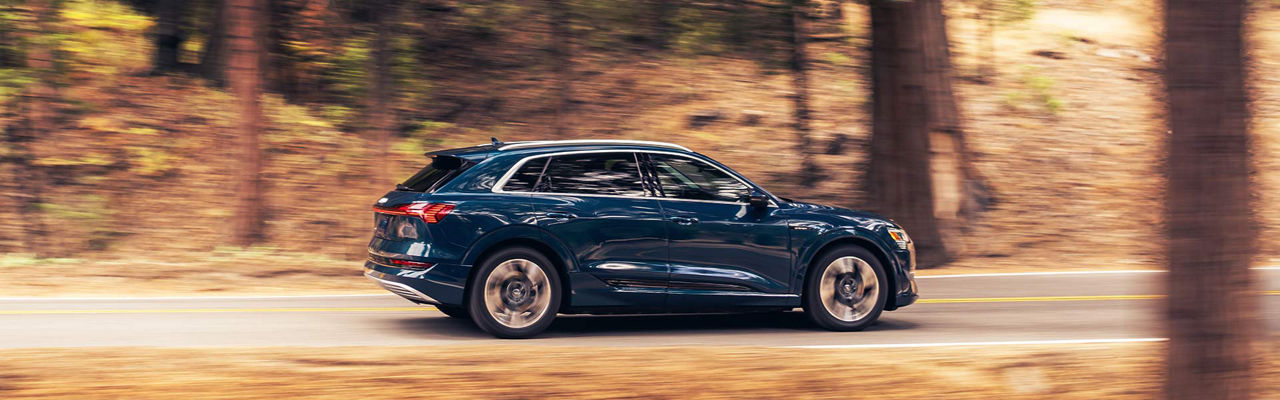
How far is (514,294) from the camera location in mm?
9578

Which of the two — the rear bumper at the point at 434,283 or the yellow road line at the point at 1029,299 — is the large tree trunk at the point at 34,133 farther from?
the yellow road line at the point at 1029,299

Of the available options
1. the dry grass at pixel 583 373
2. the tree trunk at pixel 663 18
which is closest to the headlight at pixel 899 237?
the dry grass at pixel 583 373

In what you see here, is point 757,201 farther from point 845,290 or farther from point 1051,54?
point 1051,54

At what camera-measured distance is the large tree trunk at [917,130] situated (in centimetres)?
1650

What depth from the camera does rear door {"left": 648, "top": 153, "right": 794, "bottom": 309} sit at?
9781mm

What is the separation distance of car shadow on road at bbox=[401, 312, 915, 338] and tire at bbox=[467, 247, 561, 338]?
0.34 m

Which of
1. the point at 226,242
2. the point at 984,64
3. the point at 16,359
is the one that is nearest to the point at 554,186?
the point at 16,359

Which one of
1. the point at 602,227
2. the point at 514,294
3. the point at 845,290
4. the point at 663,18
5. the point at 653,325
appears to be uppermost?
the point at 663,18

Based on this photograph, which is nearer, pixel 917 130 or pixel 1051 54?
pixel 917 130

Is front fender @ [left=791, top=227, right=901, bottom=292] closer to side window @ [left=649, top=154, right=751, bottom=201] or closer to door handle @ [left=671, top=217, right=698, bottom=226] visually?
side window @ [left=649, top=154, right=751, bottom=201]

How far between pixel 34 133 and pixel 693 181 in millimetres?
15022

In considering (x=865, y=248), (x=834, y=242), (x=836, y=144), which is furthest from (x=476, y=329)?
(x=836, y=144)

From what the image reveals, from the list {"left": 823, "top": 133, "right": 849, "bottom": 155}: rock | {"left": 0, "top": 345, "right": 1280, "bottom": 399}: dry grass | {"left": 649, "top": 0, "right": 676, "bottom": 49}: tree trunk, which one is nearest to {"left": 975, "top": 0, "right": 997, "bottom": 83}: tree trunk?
{"left": 823, "top": 133, "right": 849, "bottom": 155}: rock

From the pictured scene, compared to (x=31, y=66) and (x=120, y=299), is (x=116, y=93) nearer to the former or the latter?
(x=31, y=66)
